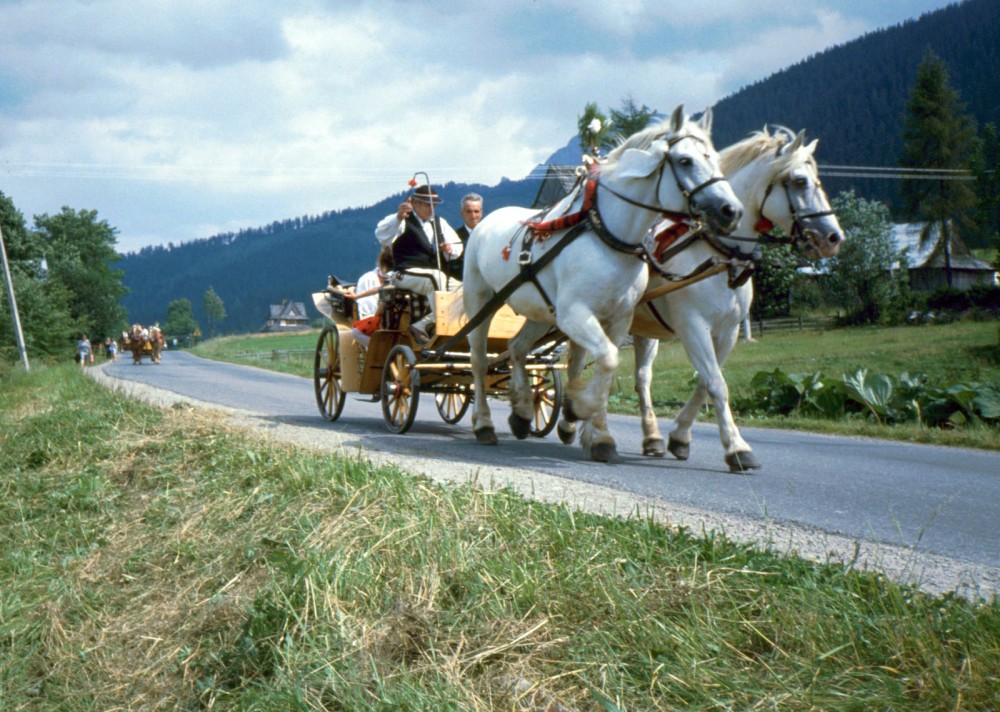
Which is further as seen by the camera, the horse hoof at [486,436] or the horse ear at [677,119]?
the horse hoof at [486,436]

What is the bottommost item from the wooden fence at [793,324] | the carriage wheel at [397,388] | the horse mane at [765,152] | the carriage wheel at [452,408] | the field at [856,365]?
the wooden fence at [793,324]

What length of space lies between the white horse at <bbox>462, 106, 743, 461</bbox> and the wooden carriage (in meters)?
1.45

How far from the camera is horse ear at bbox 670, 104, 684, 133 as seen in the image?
6715 mm

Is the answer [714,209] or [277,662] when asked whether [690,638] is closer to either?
[277,662]

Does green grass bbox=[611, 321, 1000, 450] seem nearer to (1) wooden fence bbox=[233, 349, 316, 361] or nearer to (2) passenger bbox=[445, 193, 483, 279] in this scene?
(2) passenger bbox=[445, 193, 483, 279]

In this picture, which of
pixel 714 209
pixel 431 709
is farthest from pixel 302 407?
pixel 431 709

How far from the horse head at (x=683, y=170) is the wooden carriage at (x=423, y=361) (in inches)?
99.1

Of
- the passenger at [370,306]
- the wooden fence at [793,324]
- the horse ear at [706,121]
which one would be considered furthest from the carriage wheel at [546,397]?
the wooden fence at [793,324]

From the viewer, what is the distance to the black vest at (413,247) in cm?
997

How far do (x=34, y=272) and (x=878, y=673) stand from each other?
61.9 metres

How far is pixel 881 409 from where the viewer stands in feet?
36.3

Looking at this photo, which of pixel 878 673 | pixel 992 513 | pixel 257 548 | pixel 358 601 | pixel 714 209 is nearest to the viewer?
pixel 878 673

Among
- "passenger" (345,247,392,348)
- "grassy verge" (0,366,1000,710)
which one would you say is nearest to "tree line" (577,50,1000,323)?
"passenger" (345,247,392,348)

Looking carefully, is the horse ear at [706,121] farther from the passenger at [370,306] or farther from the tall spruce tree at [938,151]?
the tall spruce tree at [938,151]
